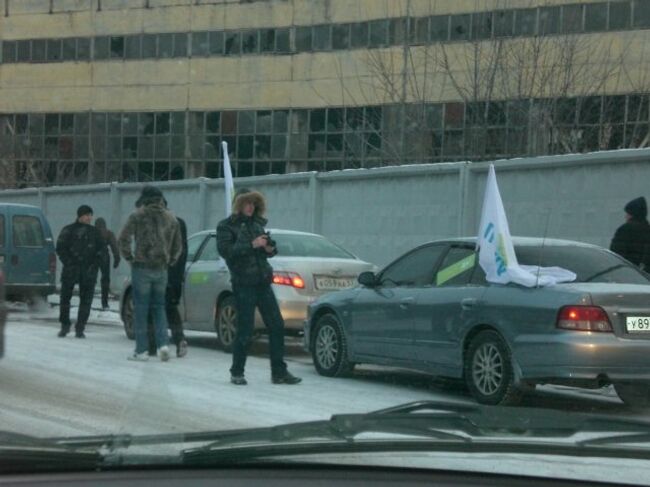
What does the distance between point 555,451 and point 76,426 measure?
16.9 feet

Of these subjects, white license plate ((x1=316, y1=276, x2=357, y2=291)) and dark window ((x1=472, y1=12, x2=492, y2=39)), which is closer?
white license plate ((x1=316, y1=276, x2=357, y2=291))

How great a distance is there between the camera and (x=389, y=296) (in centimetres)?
984

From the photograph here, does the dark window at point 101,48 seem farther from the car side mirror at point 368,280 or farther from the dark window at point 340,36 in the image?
the car side mirror at point 368,280

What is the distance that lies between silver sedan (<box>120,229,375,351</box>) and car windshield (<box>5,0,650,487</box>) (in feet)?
0.09

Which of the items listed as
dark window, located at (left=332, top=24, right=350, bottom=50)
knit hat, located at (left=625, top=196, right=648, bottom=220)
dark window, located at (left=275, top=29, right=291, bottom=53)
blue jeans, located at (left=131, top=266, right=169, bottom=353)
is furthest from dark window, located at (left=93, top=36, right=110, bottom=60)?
knit hat, located at (left=625, top=196, right=648, bottom=220)

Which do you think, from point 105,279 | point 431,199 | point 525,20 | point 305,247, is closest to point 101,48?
point 525,20

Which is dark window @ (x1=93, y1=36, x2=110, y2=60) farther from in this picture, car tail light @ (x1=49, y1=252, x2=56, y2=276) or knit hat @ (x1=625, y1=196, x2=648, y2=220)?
knit hat @ (x1=625, y1=196, x2=648, y2=220)

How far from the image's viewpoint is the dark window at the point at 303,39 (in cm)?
4453

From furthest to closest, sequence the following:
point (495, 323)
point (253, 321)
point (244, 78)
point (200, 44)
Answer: point (200, 44) → point (244, 78) → point (253, 321) → point (495, 323)

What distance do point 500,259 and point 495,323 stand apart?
510 mm

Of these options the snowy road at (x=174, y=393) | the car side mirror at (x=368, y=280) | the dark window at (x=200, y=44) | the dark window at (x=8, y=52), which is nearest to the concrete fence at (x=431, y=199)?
the car side mirror at (x=368, y=280)

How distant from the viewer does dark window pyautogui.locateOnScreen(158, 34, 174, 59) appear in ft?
156

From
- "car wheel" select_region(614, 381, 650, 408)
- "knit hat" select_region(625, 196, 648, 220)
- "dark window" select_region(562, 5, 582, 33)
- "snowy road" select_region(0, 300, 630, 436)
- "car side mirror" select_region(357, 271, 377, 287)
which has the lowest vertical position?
"snowy road" select_region(0, 300, 630, 436)

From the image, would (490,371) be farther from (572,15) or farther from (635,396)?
(572,15)
